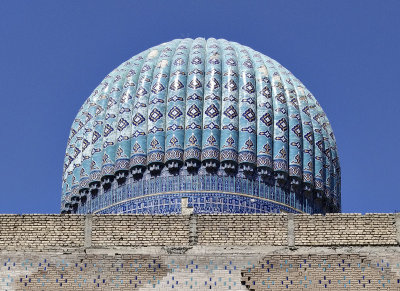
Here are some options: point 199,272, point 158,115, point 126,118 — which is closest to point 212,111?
point 158,115

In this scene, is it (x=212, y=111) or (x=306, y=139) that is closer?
(x=212, y=111)

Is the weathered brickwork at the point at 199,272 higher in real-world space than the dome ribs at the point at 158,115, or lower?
lower

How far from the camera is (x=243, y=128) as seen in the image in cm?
3005

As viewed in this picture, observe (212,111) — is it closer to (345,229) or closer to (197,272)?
(345,229)

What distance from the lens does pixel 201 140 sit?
2967 centimetres

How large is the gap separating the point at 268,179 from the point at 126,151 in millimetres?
2815

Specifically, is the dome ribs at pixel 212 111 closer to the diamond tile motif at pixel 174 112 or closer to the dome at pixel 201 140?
the dome at pixel 201 140

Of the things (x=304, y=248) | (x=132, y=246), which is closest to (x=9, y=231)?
(x=132, y=246)

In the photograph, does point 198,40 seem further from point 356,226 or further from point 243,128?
point 356,226

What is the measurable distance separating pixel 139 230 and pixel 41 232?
139 centimetres

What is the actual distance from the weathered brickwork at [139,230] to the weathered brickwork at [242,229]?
285 millimetres

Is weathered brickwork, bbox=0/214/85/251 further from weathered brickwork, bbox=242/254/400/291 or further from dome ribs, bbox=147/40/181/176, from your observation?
dome ribs, bbox=147/40/181/176

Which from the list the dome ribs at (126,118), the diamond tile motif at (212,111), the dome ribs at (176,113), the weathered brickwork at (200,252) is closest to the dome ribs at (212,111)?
the diamond tile motif at (212,111)

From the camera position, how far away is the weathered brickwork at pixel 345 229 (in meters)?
21.4
